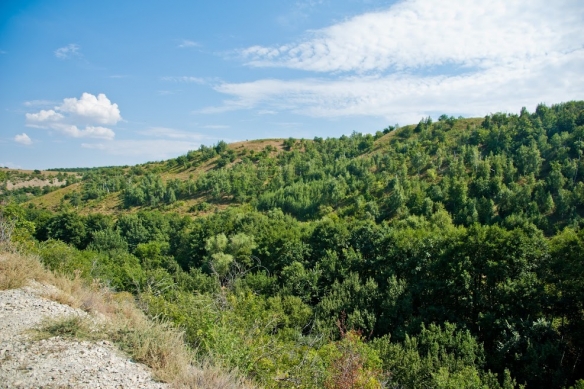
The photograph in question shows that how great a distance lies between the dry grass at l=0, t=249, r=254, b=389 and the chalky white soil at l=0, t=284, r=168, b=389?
0.23 metres

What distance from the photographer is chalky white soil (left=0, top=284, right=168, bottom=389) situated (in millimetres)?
5156

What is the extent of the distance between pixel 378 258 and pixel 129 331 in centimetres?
2614

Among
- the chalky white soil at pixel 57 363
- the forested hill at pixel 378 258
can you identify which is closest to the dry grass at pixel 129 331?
the chalky white soil at pixel 57 363

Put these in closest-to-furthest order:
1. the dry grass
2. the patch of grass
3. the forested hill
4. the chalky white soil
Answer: the chalky white soil, the dry grass, the patch of grass, the forested hill

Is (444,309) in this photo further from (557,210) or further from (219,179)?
(219,179)

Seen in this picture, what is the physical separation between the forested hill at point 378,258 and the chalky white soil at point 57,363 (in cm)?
143

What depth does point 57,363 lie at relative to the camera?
5.53 metres

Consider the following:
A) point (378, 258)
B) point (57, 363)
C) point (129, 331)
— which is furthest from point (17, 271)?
point (378, 258)

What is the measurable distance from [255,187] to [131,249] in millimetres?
34291

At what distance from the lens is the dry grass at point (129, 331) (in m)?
5.41

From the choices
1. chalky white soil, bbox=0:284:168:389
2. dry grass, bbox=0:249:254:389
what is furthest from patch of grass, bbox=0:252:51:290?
chalky white soil, bbox=0:284:168:389

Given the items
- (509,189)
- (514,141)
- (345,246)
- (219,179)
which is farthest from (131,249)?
(514,141)

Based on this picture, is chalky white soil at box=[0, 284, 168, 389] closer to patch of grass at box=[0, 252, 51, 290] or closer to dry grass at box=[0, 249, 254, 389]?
dry grass at box=[0, 249, 254, 389]

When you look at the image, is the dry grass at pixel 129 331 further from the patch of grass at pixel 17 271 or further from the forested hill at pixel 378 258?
the forested hill at pixel 378 258
